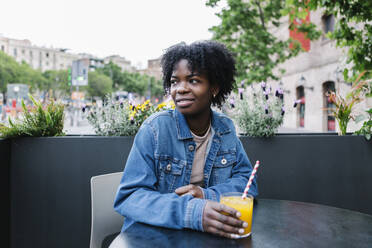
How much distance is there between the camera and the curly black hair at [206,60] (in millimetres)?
1527

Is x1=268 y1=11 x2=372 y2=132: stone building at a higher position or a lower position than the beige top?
higher

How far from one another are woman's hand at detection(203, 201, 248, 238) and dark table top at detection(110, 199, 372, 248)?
2 centimetres

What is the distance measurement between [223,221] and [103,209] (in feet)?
3.08

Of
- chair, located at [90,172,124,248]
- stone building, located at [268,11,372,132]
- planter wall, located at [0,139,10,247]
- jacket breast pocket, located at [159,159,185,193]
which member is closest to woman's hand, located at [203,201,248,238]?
jacket breast pocket, located at [159,159,185,193]

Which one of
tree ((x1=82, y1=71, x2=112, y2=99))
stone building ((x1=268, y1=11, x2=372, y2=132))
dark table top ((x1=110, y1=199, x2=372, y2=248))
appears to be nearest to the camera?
dark table top ((x1=110, y1=199, x2=372, y2=248))

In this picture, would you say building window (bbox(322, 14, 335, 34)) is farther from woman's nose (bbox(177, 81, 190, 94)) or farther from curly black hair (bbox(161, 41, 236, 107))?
woman's nose (bbox(177, 81, 190, 94))

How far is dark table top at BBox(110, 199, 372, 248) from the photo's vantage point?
103 cm

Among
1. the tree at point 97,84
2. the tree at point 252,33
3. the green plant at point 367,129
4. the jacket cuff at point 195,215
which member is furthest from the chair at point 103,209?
the tree at point 97,84

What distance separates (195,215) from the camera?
112 cm

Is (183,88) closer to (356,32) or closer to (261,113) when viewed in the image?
(261,113)

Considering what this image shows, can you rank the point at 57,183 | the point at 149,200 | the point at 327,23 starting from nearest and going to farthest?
the point at 149,200 → the point at 57,183 → the point at 327,23

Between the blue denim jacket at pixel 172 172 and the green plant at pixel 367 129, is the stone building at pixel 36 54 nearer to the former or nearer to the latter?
the green plant at pixel 367 129

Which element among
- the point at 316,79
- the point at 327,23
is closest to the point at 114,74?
the point at 316,79

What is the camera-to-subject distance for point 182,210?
1.15 meters
